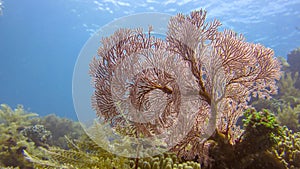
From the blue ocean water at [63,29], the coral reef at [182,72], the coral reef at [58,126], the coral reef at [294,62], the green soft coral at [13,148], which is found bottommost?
the green soft coral at [13,148]

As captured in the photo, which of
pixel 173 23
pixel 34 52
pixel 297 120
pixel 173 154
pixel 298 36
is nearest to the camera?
pixel 173 23

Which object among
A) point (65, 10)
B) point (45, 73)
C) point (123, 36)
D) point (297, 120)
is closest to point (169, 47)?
point (123, 36)

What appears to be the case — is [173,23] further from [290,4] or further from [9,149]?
[290,4]

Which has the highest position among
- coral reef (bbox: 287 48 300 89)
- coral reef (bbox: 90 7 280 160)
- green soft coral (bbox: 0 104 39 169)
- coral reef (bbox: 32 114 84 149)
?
coral reef (bbox: 287 48 300 89)

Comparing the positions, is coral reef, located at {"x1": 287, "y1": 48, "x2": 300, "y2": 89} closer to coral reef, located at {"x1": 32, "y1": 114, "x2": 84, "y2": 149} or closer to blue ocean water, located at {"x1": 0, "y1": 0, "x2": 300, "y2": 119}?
blue ocean water, located at {"x1": 0, "y1": 0, "x2": 300, "y2": 119}

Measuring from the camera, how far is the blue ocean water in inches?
1013

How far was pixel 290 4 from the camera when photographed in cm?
2381

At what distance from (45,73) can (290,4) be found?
98.9 metres

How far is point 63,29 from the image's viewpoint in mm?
58594

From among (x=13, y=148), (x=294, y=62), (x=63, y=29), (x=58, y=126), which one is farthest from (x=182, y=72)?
(x=63, y=29)

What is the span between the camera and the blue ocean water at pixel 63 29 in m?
Answer: 25.7

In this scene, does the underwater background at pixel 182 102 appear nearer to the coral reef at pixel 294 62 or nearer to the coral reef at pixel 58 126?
the coral reef at pixel 58 126

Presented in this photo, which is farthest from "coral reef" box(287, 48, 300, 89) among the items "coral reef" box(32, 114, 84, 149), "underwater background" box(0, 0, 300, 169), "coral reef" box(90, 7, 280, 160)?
"coral reef" box(32, 114, 84, 149)

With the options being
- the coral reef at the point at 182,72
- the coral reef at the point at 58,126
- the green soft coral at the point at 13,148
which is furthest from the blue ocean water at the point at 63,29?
the coral reef at the point at 182,72
